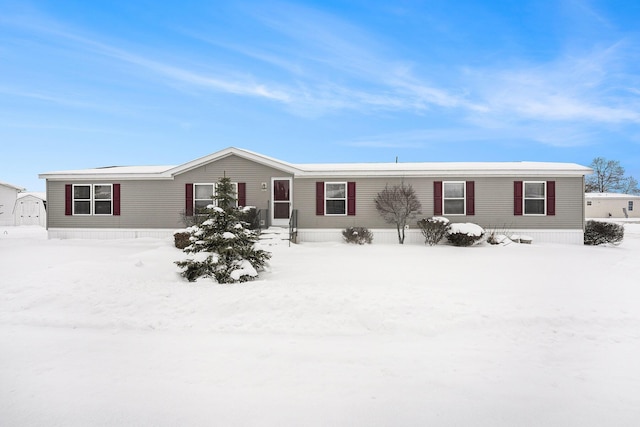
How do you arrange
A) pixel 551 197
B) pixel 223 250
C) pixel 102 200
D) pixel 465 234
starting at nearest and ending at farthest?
pixel 223 250, pixel 465 234, pixel 551 197, pixel 102 200

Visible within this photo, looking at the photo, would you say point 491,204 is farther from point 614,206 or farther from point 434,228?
point 614,206

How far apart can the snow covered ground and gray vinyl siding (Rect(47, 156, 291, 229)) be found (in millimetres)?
8014

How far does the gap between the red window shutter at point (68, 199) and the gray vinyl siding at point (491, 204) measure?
1082 centimetres

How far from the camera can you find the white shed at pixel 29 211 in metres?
32.4

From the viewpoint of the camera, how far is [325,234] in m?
16.1

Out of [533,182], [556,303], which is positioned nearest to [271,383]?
[556,303]

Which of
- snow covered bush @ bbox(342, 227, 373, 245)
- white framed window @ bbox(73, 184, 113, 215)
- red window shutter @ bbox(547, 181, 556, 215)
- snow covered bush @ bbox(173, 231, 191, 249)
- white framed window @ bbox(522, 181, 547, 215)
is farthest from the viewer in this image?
white framed window @ bbox(73, 184, 113, 215)

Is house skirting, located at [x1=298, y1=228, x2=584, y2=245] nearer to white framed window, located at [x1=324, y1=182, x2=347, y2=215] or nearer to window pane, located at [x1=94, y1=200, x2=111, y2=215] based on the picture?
white framed window, located at [x1=324, y1=182, x2=347, y2=215]

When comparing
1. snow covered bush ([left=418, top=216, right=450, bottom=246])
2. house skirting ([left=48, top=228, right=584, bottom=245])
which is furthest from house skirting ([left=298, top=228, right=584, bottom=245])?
snow covered bush ([left=418, top=216, right=450, bottom=246])

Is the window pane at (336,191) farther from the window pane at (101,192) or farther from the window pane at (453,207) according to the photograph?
the window pane at (101,192)

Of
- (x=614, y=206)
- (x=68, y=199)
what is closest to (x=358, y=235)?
(x=68, y=199)

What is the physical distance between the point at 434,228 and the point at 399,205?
70.0 inches

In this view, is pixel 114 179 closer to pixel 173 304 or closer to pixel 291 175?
pixel 291 175

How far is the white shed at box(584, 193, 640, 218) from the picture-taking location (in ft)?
128
